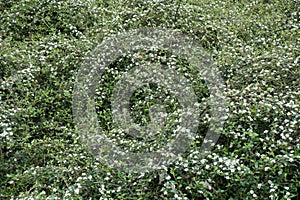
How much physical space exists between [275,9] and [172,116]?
3.82 meters

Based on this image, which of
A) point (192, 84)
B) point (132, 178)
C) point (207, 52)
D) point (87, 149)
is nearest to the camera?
point (132, 178)

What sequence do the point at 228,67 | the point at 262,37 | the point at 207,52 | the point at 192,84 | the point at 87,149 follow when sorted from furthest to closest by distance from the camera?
the point at 262,37 → the point at 207,52 → the point at 228,67 → the point at 192,84 → the point at 87,149

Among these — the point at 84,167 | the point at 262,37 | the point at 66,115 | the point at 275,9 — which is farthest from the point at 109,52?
the point at 275,9

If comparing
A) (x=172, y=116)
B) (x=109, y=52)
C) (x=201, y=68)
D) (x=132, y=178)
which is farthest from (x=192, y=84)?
(x=132, y=178)

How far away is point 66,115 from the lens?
5258mm

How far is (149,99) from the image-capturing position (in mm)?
5051

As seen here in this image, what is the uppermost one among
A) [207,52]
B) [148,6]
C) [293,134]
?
[148,6]

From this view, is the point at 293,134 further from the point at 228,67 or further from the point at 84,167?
the point at 84,167

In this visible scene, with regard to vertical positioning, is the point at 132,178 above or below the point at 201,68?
below

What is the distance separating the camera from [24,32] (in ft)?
21.3

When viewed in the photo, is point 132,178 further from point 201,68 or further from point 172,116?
point 201,68

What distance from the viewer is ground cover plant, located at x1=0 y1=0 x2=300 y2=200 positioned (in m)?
3.94

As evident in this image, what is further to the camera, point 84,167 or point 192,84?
point 192,84

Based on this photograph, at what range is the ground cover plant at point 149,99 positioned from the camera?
12.9 ft
